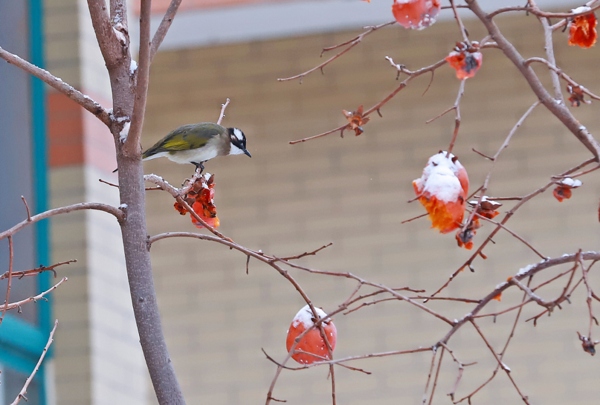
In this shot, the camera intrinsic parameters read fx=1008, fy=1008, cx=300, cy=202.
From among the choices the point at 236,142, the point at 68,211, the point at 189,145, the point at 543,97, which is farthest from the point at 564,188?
the point at 236,142

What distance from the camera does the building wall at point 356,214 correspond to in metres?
5.89

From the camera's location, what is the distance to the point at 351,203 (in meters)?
6.19

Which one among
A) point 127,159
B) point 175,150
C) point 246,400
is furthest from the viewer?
point 246,400

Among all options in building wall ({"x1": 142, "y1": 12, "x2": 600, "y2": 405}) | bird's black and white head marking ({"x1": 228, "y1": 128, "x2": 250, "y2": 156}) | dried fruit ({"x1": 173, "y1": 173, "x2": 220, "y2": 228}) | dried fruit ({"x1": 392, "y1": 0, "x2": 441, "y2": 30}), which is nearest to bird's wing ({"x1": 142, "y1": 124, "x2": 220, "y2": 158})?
bird's black and white head marking ({"x1": 228, "y1": 128, "x2": 250, "y2": 156})

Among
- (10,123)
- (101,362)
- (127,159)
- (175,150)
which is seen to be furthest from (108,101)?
(127,159)

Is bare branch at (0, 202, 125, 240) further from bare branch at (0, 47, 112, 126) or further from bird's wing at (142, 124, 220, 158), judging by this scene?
bird's wing at (142, 124, 220, 158)

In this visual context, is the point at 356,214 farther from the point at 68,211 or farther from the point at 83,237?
the point at 68,211

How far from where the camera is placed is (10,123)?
4930 millimetres

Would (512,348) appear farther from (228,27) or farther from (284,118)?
(228,27)

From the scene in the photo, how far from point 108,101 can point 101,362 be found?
1.31m

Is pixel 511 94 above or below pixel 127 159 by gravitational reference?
above

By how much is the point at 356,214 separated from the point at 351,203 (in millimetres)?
76

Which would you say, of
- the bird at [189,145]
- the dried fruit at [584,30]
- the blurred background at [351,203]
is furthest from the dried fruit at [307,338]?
the blurred background at [351,203]

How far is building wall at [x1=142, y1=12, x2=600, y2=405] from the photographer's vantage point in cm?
589
